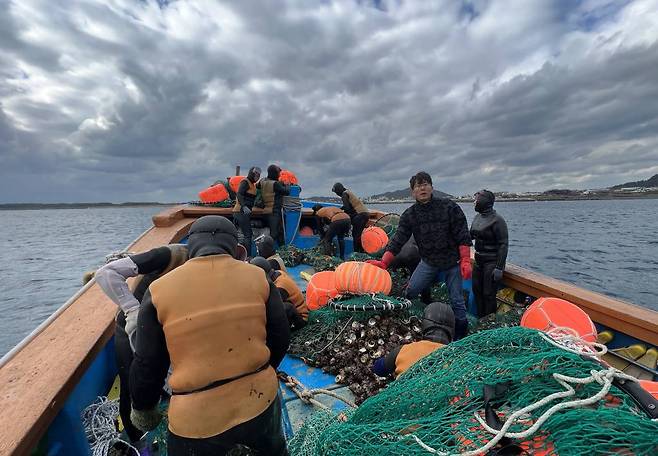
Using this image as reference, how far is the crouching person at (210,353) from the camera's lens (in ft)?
5.22

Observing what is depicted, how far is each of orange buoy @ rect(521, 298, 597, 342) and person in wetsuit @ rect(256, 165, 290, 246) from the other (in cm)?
619

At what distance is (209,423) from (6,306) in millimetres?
13584

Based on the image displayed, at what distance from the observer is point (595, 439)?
1.13 metres

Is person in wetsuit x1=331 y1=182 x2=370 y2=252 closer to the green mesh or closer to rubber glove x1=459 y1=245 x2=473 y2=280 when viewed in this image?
rubber glove x1=459 y1=245 x2=473 y2=280

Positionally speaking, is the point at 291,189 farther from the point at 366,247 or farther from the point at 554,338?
the point at 554,338

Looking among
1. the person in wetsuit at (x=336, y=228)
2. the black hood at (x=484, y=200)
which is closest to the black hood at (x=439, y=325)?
the black hood at (x=484, y=200)

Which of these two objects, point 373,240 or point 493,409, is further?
point 373,240

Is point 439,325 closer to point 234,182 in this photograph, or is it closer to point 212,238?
point 212,238

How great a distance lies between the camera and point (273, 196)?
29.4ft

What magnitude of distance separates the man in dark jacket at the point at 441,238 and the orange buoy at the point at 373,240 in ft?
11.5

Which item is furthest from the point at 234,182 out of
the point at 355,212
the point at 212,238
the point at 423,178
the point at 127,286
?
the point at 212,238

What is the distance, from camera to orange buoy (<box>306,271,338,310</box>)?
4.75m

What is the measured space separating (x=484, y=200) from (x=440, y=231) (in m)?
1.08

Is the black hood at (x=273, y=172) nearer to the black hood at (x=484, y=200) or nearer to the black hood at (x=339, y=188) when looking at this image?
the black hood at (x=339, y=188)
